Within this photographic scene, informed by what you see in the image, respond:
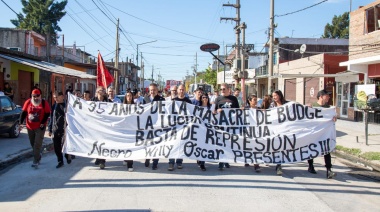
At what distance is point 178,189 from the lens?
21.0 ft

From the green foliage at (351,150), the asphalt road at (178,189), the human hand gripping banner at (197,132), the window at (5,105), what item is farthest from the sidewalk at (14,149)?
the green foliage at (351,150)

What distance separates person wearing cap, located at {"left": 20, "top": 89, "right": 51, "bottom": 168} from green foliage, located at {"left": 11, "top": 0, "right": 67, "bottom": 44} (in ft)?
156

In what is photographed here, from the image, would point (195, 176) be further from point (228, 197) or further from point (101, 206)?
point (101, 206)

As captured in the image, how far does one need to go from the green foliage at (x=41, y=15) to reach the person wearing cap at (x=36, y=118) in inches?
1869

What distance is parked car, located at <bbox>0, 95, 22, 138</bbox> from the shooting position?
12.1 meters

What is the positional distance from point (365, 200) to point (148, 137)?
171 inches

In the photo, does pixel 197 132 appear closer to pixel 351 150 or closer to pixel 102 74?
pixel 351 150

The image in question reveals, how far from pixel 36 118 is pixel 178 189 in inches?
142

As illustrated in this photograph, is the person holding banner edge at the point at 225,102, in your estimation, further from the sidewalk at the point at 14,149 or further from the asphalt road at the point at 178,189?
the sidewalk at the point at 14,149

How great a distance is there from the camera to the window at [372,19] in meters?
19.6

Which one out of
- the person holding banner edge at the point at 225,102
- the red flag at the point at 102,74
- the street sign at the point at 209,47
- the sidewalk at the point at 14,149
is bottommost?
the sidewalk at the point at 14,149

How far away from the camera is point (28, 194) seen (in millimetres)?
6082

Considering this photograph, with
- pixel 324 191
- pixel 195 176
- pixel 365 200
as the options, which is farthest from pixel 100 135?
pixel 365 200

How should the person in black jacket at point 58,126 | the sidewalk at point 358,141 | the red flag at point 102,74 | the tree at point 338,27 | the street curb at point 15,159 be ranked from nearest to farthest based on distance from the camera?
the person in black jacket at point 58,126 → the street curb at point 15,159 → the sidewalk at point 358,141 → the red flag at point 102,74 → the tree at point 338,27
